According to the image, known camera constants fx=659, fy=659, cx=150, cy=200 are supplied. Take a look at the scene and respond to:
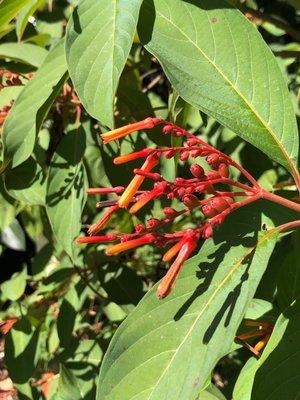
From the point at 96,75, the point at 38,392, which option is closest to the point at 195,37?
the point at 96,75

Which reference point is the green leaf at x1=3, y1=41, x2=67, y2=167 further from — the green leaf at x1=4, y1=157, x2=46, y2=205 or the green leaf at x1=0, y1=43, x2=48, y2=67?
the green leaf at x1=0, y1=43, x2=48, y2=67

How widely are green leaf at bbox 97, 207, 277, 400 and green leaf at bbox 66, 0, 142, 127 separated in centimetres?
29

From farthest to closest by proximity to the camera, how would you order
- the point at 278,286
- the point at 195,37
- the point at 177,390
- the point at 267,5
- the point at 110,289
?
the point at 267,5 → the point at 110,289 → the point at 278,286 → the point at 195,37 → the point at 177,390

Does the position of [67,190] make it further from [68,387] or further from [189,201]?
[189,201]

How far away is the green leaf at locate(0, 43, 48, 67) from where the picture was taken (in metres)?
1.74

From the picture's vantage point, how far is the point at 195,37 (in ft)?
3.75

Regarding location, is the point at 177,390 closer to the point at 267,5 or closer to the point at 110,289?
the point at 110,289

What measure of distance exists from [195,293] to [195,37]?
1.44ft

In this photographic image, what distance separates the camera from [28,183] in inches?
63.9

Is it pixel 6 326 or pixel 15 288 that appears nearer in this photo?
pixel 6 326

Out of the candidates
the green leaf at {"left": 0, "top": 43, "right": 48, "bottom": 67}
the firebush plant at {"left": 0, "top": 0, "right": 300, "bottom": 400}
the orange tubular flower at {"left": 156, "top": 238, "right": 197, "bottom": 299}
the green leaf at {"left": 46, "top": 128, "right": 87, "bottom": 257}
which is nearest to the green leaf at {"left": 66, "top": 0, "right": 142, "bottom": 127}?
the firebush plant at {"left": 0, "top": 0, "right": 300, "bottom": 400}

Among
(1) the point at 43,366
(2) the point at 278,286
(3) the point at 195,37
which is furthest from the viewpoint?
(1) the point at 43,366

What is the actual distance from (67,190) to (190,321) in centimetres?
60

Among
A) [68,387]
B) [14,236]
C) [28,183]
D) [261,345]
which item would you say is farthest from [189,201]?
[14,236]
